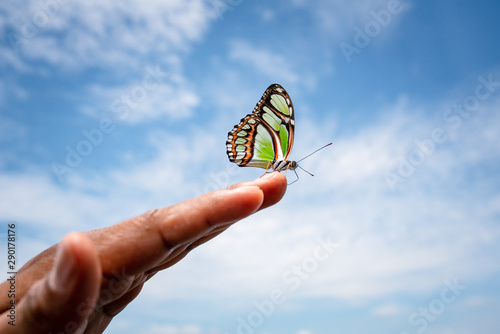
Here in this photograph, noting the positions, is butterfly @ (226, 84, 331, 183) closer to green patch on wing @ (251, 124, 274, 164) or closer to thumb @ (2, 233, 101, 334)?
green patch on wing @ (251, 124, 274, 164)

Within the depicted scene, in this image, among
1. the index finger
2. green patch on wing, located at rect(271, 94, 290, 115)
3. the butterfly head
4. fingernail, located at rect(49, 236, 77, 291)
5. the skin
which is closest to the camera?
fingernail, located at rect(49, 236, 77, 291)

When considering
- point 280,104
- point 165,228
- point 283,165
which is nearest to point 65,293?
point 165,228

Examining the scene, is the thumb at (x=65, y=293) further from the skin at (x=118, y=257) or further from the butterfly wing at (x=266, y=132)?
the butterfly wing at (x=266, y=132)

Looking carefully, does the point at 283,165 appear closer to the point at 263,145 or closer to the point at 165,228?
the point at 263,145

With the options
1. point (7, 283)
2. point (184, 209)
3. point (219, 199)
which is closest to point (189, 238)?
point (184, 209)

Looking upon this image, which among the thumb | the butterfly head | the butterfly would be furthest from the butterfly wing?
the thumb

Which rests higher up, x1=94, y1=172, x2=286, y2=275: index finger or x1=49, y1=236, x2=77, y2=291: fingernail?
x1=94, y1=172, x2=286, y2=275: index finger

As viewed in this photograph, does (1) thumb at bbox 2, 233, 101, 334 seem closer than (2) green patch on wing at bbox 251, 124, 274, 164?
Yes

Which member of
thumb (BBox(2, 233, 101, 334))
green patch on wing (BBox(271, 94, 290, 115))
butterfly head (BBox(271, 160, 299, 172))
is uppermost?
green patch on wing (BBox(271, 94, 290, 115))

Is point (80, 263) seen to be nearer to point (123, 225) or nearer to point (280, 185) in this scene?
point (123, 225)
